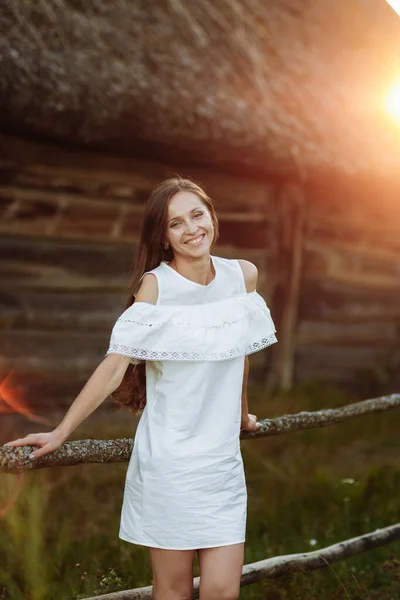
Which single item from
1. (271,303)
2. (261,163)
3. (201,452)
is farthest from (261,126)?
(201,452)

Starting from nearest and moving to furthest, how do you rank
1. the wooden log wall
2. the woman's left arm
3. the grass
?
the woman's left arm < the grass < the wooden log wall

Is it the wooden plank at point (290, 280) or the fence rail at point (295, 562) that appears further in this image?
the wooden plank at point (290, 280)

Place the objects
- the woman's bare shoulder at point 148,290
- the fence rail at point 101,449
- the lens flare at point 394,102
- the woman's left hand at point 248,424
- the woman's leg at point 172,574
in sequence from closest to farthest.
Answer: the fence rail at point 101,449 → the woman's leg at point 172,574 → the woman's bare shoulder at point 148,290 → the woman's left hand at point 248,424 → the lens flare at point 394,102

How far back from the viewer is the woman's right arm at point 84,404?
91.0 inches

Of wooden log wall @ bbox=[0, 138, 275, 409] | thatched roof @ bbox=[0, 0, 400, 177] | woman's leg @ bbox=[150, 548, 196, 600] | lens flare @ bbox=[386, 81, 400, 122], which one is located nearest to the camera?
woman's leg @ bbox=[150, 548, 196, 600]

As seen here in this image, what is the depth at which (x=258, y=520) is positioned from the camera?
4.23m

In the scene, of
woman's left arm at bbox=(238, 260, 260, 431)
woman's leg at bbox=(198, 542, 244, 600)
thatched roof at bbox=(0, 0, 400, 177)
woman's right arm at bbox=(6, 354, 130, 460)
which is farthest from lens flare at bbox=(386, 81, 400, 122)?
woman's leg at bbox=(198, 542, 244, 600)

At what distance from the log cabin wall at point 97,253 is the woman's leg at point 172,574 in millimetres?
3422

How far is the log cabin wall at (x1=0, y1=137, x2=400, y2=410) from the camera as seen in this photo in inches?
231

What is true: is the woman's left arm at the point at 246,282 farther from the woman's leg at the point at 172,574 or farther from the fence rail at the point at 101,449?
the woman's leg at the point at 172,574

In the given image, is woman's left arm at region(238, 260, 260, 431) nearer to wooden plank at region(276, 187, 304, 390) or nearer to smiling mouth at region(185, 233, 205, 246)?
smiling mouth at region(185, 233, 205, 246)

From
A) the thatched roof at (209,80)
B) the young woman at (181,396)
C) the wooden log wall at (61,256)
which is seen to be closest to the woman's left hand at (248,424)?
the young woman at (181,396)

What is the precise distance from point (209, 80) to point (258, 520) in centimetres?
326

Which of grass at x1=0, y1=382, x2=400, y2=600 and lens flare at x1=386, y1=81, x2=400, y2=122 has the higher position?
lens flare at x1=386, y1=81, x2=400, y2=122
